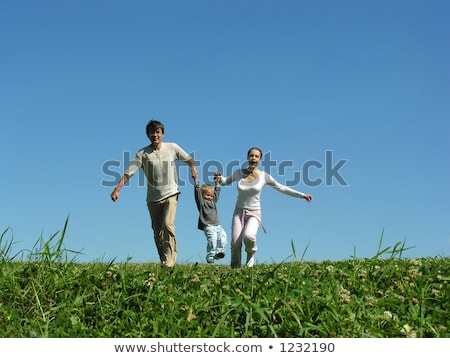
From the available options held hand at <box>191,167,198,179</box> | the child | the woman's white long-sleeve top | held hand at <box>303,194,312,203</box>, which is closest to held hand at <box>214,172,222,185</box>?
the woman's white long-sleeve top

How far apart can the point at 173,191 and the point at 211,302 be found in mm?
6919

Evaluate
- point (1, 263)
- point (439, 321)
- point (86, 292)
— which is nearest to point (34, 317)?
point (86, 292)

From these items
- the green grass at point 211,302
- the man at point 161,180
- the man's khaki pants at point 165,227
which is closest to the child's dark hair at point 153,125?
the man at point 161,180

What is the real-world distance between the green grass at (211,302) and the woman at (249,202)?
523 cm

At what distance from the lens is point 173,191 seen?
12.5 m

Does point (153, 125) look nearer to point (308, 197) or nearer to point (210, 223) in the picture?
point (308, 197)

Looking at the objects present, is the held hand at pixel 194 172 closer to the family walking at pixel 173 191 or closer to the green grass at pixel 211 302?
the family walking at pixel 173 191

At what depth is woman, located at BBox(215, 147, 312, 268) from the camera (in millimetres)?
12445

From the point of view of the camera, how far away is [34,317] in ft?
18.8

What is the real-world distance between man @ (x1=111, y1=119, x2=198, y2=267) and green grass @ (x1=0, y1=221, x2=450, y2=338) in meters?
5.18

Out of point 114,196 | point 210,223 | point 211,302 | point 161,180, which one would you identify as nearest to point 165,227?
point 161,180

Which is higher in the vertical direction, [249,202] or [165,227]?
[249,202]

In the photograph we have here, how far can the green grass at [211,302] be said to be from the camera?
5.11 metres

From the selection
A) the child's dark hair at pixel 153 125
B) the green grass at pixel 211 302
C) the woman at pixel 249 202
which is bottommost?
the green grass at pixel 211 302
